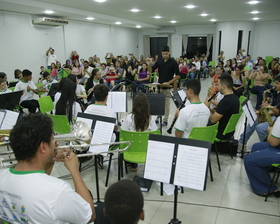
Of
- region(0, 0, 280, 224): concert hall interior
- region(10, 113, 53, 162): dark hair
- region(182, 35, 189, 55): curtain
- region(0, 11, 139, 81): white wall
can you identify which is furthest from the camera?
region(182, 35, 189, 55): curtain

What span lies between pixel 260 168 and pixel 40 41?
432 inches

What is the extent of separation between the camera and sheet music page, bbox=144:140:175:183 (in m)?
1.85

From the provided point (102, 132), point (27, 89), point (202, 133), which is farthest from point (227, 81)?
point (27, 89)

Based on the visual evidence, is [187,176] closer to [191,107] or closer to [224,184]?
[191,107]

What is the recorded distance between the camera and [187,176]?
70.2 inches

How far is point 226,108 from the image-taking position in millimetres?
3354

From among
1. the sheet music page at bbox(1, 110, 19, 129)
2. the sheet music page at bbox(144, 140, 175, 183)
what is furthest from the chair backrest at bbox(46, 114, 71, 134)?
the sheet music page at bbox(144, 140, 175, 183)

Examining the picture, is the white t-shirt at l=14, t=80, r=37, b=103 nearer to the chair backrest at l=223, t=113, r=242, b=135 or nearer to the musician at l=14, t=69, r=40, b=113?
the musician at l=14, t=69, r=40, b=113

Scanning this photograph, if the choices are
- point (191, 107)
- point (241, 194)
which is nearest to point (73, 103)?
point (191, 107)

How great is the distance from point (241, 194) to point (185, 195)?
677 millimetres

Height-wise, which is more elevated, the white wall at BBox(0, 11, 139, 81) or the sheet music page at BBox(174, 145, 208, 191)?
the white wall at BBox(0, 11, 139, 81)

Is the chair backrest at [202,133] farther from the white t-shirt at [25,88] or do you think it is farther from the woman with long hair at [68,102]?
the white t-shirt at [25,88]

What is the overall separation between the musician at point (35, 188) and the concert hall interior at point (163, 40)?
57.1 inches

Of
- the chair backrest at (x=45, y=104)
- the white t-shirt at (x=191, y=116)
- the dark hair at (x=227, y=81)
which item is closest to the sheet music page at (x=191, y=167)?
the white t-shirt at (x=191, y=116)
